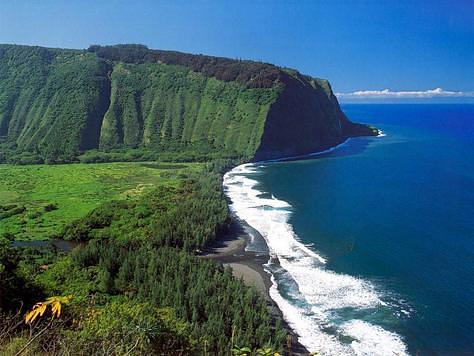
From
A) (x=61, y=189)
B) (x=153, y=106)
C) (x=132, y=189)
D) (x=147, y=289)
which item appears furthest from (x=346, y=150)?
(x=147, y=289)

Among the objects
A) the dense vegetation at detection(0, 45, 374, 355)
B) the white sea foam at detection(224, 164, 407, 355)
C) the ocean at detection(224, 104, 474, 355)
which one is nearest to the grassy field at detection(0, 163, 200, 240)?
the dense vegetation at detection(0, 45, 374, 355)

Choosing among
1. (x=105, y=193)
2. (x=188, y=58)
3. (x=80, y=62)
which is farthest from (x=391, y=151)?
(x=80, y=62)

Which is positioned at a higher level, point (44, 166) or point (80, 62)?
point (80, 62)

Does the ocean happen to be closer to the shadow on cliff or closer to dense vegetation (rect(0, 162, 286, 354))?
dense vegetation (rect(0, 162, 286, 354))

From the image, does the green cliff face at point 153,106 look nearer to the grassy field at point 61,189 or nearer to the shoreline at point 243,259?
the grassy field at point 61,189

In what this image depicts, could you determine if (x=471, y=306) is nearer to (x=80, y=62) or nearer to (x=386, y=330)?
(x=386, y=330)

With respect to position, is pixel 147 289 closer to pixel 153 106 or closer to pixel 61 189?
pixel 61 189

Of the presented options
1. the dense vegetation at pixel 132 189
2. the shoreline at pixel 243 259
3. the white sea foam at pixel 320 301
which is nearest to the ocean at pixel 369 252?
the white sea foam at pixel 320 301
